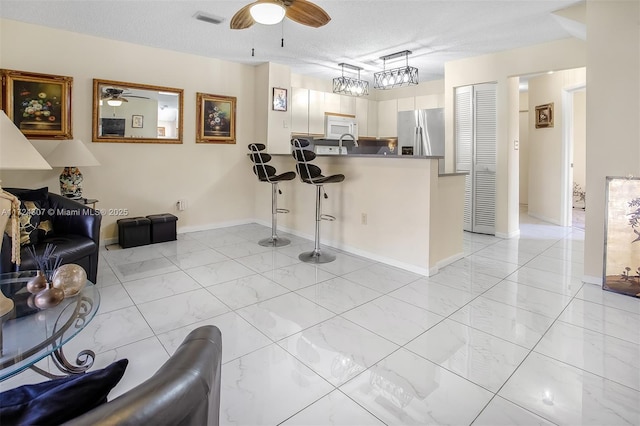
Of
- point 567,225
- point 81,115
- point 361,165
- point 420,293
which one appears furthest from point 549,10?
point 81,115

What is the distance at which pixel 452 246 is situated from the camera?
3678mm

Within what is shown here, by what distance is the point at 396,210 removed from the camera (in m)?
3.50

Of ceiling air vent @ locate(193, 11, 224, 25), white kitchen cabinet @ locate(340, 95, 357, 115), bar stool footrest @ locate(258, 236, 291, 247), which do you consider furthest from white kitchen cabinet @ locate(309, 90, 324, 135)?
ceiling air vent @ locate(193, 11, 224, 25)

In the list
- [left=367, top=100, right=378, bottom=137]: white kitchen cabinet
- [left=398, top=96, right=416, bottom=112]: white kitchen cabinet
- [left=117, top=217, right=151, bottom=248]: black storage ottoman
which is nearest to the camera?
[left=117, top=217, right=151, bottom=248]: black storage ottoman

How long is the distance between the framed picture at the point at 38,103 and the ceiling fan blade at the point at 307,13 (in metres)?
2.92

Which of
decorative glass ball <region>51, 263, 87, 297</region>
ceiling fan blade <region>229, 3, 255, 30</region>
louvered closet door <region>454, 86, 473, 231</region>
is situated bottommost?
decorative glass ball <region>51, 263, 87, 297</region>

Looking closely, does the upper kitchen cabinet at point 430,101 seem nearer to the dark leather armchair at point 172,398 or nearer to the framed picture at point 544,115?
the framed picture at point 544,115

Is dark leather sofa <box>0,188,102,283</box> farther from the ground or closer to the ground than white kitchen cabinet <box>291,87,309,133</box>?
closer to the ground

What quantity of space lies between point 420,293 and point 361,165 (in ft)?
5.12

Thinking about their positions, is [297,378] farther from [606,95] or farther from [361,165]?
[606,95]

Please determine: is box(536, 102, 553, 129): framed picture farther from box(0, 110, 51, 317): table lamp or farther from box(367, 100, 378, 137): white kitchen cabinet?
box(0, 110, 51, 317): table lamp

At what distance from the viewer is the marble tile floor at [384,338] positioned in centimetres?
156

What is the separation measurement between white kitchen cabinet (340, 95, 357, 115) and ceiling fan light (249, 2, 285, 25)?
408 centimetres

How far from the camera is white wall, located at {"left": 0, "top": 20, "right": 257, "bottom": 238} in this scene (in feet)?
12.4
